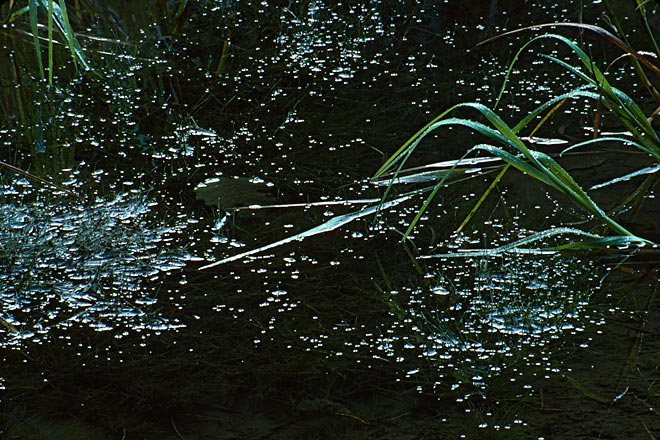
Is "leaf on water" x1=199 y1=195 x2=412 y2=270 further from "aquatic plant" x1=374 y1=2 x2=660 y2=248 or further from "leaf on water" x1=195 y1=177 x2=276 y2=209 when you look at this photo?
"leaf on water" x1=195 y1=177 x2=276 y2=209

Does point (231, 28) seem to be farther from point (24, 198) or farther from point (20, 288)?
point (20, 288)

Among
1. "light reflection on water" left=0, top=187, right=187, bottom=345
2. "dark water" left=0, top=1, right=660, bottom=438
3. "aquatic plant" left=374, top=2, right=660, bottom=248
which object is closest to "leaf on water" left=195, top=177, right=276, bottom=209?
"dark water" left=0, top=1, right=660, bottom=438

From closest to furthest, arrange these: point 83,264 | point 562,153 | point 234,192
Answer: point 83,264
point 562,153
point 234,192

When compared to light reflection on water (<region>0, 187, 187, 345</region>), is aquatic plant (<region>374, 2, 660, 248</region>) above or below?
above

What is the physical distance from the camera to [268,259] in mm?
2014

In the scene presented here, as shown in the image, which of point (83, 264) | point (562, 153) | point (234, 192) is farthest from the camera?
point (234, 192)

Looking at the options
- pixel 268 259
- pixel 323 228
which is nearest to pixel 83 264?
pixel 268 259

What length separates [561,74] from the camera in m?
2.78

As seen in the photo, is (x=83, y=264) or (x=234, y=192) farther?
(x=234, y=192)

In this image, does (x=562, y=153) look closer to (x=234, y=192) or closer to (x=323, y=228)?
(x=323, y=228)

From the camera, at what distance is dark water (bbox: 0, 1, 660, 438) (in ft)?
5.33

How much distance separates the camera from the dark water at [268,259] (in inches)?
64.0

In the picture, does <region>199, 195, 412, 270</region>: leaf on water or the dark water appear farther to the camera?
<region>199, 195, 412, 270</region>: leaf on water

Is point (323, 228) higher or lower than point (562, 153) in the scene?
lower
